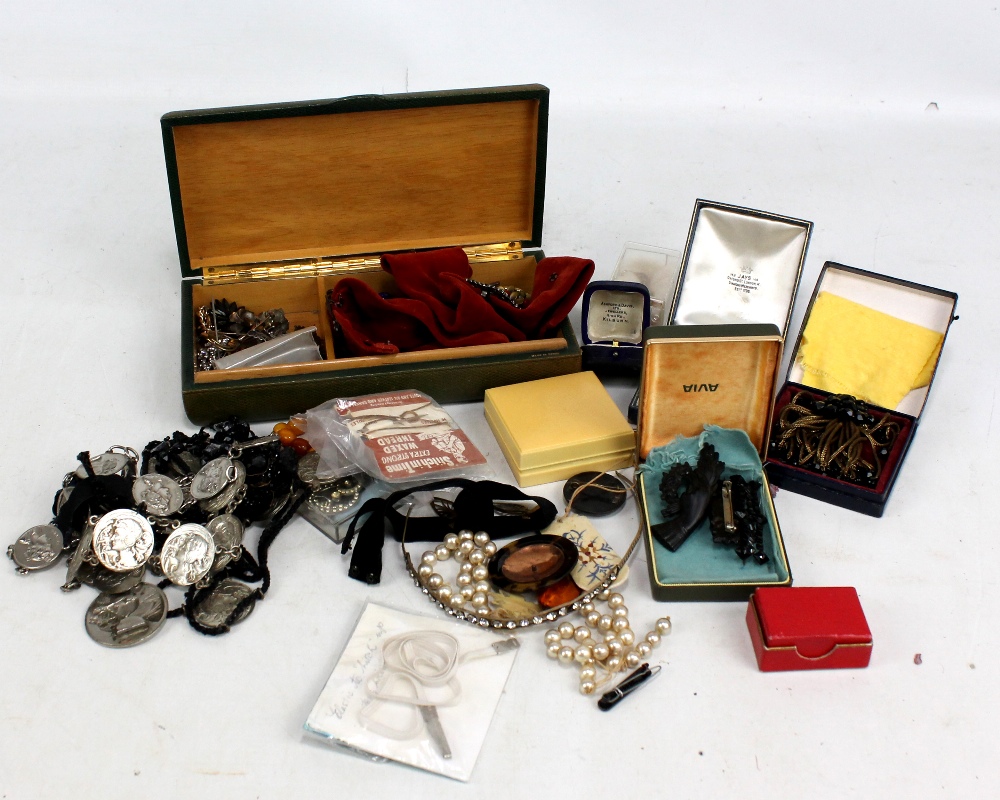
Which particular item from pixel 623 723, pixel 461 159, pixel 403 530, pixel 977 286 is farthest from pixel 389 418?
pixel 977 286

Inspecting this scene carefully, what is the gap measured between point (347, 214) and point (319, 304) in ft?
1.30

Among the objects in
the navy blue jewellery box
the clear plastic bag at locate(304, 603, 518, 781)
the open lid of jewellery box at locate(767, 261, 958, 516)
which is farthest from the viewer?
the navy blue jewellery box

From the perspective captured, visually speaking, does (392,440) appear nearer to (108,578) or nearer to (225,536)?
(225,536)

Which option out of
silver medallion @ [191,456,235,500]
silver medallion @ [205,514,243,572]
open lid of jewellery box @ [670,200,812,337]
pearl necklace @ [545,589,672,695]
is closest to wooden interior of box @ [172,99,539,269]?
open lid of jewellery box @ [670,200,812,337]

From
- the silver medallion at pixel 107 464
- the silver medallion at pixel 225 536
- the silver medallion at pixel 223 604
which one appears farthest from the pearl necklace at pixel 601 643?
the silver medallion at pixel 107 464

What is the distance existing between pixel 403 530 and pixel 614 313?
4.46ft

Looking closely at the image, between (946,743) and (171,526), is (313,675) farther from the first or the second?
(946,743)

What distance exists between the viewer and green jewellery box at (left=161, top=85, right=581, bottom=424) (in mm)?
3805

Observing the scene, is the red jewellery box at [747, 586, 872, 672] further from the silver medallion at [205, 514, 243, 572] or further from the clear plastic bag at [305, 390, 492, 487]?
the silver medallion at [205, 514, 243, 572]

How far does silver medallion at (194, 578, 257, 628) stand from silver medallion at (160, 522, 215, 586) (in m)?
0.07

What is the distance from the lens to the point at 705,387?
3504 millimetres

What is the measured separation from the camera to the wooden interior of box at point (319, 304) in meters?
3.76

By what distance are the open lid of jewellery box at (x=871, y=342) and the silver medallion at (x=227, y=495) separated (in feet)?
6.27

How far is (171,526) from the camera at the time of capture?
11.1 feet
